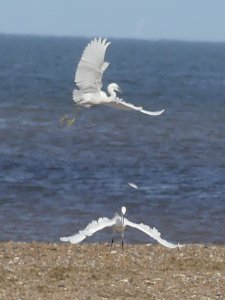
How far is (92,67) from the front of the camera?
466 inches

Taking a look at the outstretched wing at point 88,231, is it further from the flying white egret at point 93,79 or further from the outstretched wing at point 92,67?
the outstretched wing at point 92,67

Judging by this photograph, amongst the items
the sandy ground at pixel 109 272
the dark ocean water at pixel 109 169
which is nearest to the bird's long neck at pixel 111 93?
the sandy ground at pixel 109 272

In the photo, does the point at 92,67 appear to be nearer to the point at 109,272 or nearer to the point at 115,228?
the point at 115,228

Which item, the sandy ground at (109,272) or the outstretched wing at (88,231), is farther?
the outstretched wing at (88,231)

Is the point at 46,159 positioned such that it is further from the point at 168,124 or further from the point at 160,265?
the point at 160,265

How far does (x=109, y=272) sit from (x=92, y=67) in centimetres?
264

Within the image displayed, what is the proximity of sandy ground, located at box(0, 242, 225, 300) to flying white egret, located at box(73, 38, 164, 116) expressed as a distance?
186 centimetres

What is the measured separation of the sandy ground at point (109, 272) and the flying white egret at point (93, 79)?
186cm

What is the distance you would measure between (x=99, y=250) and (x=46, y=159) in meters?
13.0

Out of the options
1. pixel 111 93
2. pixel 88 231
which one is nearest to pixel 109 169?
pixel 88 231

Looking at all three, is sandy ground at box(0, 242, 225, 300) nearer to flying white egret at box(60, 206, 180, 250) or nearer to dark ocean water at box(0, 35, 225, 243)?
flying white egret at box(60, 206, 180, 250)

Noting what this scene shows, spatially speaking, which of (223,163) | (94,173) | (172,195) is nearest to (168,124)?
(223,163)

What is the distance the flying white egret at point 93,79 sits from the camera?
1166 cm

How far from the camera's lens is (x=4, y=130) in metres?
35.1
